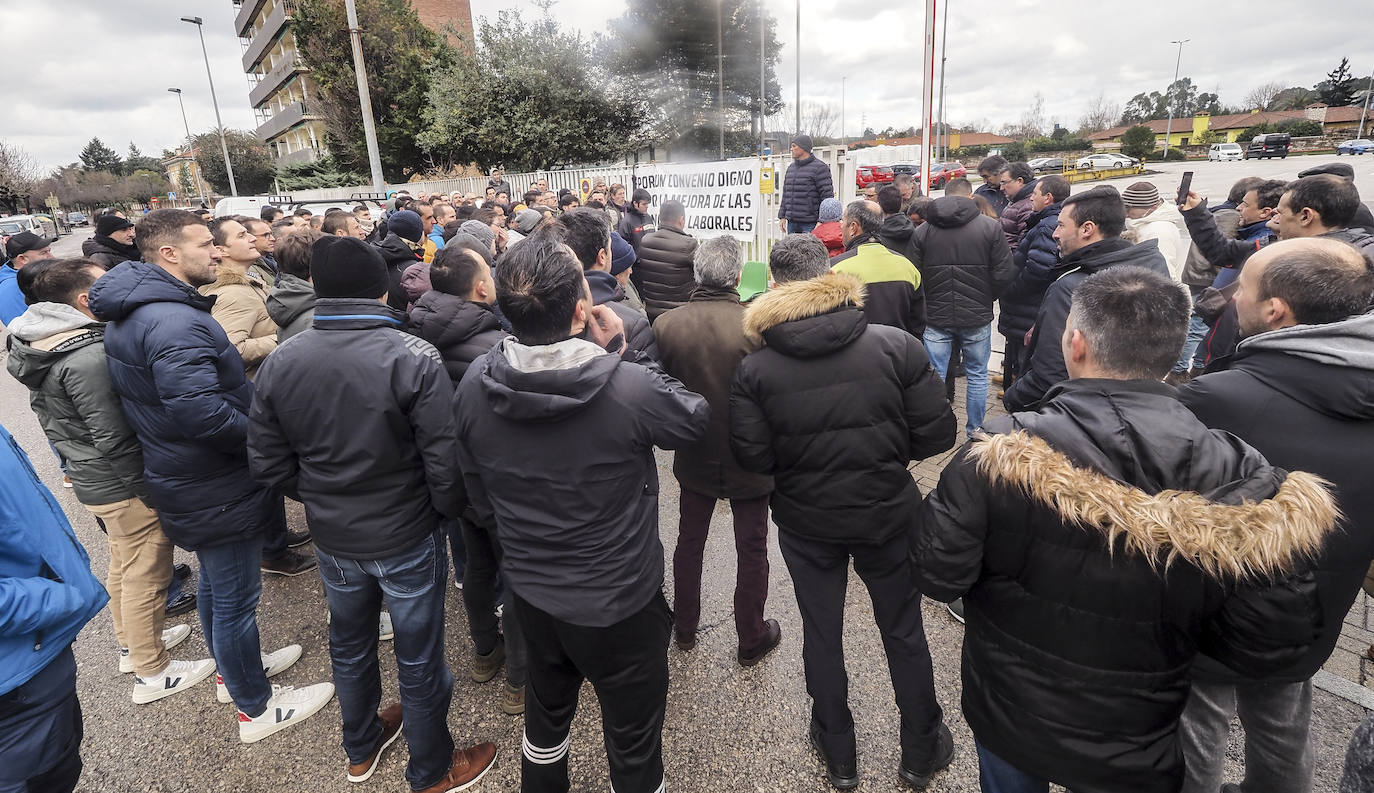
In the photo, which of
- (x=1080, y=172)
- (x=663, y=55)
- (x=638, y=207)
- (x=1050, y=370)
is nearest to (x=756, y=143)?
(x=663, y=55)

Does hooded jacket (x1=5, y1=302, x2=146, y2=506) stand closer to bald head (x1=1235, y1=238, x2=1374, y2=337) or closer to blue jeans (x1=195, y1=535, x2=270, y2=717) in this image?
blue jeans (x1=195, y1=535, x2=270, y2=717)

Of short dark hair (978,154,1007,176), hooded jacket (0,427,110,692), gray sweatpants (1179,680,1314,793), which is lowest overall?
gray sweatpants (1179,680,1314,793)

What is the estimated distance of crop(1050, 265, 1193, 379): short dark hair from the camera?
1490 mm

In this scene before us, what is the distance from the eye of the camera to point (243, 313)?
383 centimetres

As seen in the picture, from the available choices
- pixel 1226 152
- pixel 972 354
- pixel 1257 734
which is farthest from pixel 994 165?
pixel 1226 152

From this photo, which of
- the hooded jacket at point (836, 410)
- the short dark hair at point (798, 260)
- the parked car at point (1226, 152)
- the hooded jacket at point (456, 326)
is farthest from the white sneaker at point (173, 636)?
the parked car at point (1226, 152)

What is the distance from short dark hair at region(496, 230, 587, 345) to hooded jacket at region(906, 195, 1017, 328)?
373 centimetres

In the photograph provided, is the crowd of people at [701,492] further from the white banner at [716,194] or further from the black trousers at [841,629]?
the white banner at [716,194]

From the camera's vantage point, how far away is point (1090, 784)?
1.63 m

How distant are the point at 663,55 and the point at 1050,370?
95.2 feet

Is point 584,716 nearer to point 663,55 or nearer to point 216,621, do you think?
point 216,621

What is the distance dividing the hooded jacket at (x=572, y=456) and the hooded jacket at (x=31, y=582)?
1.06 meters

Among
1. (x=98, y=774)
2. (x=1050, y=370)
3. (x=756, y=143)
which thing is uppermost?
(x=756, y=143)

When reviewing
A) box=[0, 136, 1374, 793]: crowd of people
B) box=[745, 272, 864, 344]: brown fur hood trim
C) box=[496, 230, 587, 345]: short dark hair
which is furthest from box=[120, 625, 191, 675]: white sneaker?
box=[745, 272, 864, 344]: brown fur hood trim
